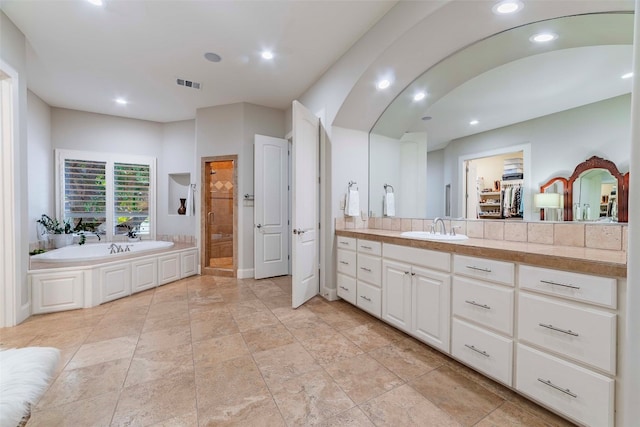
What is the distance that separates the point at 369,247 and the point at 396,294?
536 millimetres

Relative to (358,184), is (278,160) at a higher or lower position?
higher

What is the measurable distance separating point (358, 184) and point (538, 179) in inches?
71.9

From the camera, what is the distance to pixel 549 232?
6.16 feet

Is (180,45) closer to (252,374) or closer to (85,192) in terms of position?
(252,374)

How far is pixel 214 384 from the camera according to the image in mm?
1739

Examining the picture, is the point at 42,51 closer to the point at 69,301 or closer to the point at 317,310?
the point at 69,301

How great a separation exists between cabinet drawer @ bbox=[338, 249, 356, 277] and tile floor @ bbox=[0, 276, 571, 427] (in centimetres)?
44

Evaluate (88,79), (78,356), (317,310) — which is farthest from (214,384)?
(88,79)

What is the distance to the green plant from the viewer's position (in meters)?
4.11

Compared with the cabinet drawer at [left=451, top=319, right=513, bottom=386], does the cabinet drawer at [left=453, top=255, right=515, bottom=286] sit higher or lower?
higher

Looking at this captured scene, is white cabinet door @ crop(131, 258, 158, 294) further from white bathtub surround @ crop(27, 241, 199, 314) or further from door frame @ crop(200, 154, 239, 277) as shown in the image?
door frame @ crop(200, 154, 239, 277)

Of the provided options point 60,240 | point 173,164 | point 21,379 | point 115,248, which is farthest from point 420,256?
point 60,240

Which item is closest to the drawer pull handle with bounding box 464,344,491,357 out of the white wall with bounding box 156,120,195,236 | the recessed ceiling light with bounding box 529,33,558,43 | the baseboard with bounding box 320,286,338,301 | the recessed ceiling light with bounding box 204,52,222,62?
the baseboard with bounding box 320,286,338,301

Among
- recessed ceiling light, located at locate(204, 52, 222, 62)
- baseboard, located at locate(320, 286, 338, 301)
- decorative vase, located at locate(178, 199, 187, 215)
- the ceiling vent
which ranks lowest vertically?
baseboard, located at locate(320, 286, 338, 301)
